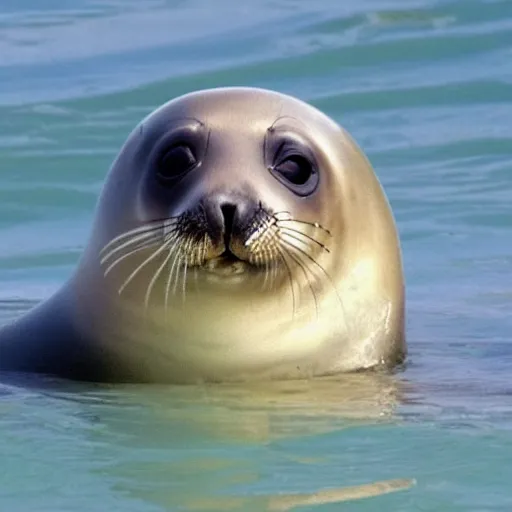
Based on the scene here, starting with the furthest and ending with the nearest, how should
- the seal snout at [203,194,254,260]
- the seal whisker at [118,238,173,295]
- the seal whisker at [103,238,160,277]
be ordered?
the seal whisker at [103,238,160,277] < the seal whisker at [118,238,173,295] < the seal snout at [203,194,254,260]

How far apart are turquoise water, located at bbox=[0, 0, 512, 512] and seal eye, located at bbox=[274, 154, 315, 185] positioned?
0.60 m

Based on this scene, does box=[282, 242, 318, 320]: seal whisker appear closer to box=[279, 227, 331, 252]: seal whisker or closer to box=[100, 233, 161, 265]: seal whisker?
box=[279, 227, 331, 252]: seal whisker

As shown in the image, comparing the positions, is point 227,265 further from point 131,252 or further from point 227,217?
point 131,252

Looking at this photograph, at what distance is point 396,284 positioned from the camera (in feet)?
19.4

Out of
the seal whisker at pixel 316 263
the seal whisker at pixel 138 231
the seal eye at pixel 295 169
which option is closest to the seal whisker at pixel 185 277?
the seal whisker at pixel 138 231

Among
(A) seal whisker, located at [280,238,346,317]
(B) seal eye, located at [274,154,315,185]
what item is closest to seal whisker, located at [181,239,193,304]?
(A) seal whisker, located at [280,238,346,317]

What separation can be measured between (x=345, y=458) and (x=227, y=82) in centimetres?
696

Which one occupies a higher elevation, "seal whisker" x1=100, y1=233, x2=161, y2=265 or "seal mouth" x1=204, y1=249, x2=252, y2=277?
"seal whisker" x1=100, y1=233, x2=161, y2=265

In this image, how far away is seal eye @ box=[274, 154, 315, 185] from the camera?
5555mm

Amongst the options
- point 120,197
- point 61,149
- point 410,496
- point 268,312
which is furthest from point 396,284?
point 61,149

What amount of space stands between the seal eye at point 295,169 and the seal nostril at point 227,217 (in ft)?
1.31

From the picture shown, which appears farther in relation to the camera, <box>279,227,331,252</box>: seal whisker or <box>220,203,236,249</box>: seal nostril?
<box>279,227,331,252</box>: seal whisker

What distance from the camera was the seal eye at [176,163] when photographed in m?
5.49

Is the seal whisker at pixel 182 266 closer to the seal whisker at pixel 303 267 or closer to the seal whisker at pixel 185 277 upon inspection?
the seal whisker at pixel 185 277
